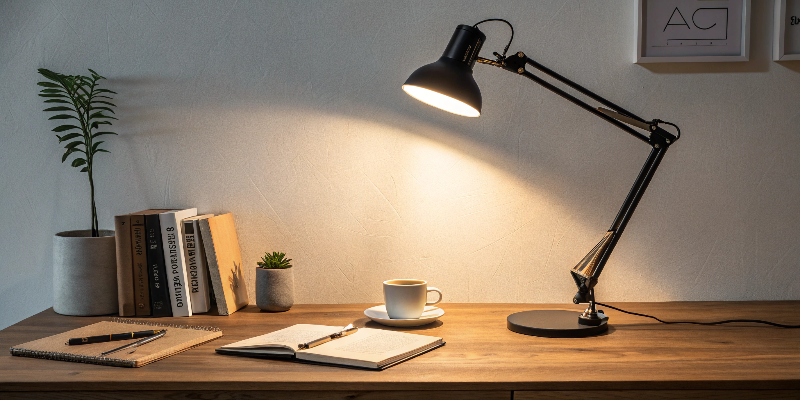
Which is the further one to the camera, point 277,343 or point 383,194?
point 383,194

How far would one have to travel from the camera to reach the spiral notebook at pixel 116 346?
3.03 ft

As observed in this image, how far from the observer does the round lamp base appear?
107 centimetres

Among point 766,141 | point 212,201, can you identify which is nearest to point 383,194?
point 212,201

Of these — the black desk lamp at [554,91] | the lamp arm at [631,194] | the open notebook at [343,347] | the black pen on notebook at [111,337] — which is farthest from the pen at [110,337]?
the lamp arm at [631,194]

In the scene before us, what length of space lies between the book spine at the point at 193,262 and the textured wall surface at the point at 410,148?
14 centimetres

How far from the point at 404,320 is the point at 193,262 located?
0.46 metres

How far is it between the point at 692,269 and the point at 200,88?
1.18 m

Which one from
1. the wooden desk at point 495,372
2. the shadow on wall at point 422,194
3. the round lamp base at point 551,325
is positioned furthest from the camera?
the shadow on wall at point 422,194

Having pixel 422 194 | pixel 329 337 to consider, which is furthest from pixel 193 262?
pixel 422 194

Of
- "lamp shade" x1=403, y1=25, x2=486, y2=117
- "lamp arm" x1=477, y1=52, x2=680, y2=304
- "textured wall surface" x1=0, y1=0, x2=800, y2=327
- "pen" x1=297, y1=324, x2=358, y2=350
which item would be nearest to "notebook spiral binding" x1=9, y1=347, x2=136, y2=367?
"pen" x1=297, y1=324, x2=358, y2=350

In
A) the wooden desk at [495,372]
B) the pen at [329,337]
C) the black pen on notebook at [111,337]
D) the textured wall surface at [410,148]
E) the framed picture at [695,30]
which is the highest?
the framed picture at [695,30]

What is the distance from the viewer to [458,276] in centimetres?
137

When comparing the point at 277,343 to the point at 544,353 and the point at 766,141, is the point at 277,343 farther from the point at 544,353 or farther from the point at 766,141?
the point at 766,141

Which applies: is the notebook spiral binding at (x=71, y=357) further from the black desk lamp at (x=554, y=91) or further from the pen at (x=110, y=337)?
the black desk lamp at (x=554, y=91)
